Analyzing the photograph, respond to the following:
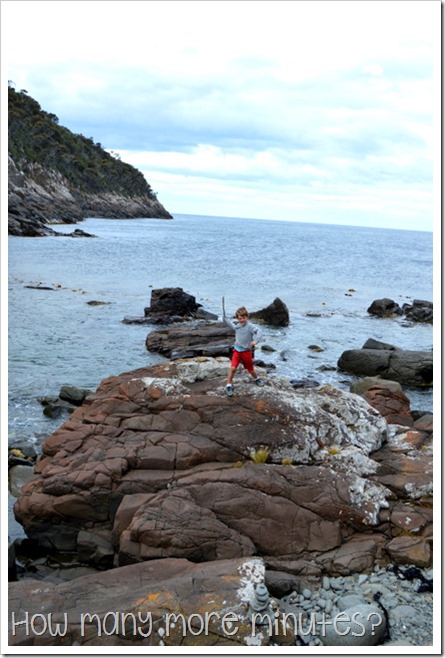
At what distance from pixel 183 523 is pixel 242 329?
17.1 feet

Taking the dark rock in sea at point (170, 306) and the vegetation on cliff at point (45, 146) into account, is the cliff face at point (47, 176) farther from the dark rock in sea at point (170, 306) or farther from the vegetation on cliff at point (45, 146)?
the dark rock in sea at point (170, 306)

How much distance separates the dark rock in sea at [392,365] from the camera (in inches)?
1152

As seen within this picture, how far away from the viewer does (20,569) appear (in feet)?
42.0

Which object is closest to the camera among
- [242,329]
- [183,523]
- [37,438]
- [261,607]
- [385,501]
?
[261,607]

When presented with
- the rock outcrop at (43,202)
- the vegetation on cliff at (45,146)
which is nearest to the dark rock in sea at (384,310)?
the rock outcrop at (43,202)

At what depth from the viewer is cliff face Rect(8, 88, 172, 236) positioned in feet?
382

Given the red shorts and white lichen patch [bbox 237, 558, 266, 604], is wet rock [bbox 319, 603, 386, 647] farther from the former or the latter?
the red shorts

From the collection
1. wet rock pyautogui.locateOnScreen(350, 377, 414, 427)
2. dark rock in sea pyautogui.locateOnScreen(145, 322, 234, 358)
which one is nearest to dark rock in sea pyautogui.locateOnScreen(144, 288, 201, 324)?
dark rock in sea pyautogui.locateOnScreen(145, 322, 234, 358)

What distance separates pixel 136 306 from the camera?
47938 millimetres

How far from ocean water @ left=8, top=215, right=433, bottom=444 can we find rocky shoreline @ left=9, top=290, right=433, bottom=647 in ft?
21.3

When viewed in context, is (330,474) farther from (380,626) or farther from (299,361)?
(299,361)

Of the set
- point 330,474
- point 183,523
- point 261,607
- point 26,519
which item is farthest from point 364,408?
point 26,519

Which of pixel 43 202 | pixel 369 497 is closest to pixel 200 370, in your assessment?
pixel 369 497

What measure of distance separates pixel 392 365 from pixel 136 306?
2428 cm
